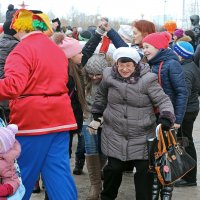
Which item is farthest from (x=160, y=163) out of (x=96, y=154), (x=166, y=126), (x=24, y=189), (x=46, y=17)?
(x=46, y=17)

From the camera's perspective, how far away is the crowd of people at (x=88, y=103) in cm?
357

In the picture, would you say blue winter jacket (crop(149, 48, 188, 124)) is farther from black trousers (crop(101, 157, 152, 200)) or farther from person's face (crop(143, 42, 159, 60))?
black trousers (crop(101, 157, 152, 200))

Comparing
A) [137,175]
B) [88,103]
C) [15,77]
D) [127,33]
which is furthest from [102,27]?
[15,77]

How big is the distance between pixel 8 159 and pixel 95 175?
172cm

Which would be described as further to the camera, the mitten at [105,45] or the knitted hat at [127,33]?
the knitted hat at [127,33]

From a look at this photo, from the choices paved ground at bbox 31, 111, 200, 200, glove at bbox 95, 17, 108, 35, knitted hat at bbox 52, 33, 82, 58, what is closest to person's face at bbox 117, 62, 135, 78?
knitted hat at bbox 52, 33, 82, 58

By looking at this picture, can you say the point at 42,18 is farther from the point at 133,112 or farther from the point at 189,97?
the point at 189,97

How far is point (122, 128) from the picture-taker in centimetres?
438

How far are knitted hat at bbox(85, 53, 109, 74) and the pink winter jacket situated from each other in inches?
64.9

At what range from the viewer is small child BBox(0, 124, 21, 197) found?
11.0ft

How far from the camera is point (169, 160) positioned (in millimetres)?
4301

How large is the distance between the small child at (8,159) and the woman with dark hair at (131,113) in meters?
1.20

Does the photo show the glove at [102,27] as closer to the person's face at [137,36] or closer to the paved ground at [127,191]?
the person's face at [137,36]

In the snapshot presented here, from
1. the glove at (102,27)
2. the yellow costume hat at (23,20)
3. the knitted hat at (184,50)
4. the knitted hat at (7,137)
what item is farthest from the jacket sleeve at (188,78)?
the knitted hat at (7,137)
